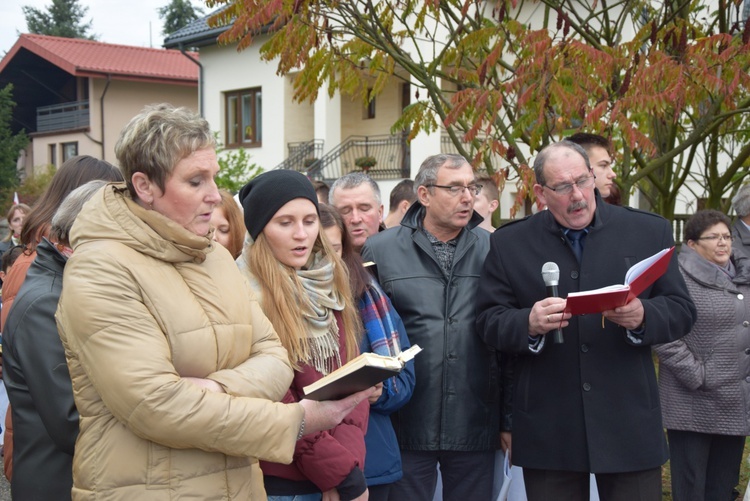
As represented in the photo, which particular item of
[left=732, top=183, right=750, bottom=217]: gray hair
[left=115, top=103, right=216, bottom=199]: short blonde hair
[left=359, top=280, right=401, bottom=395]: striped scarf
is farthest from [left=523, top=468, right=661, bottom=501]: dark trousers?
[left=732, top=183, right=750, bottom=217]: gray hair

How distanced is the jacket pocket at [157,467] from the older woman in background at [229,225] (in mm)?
2402

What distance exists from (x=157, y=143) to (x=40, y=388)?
97 centimetres

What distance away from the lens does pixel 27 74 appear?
1426 inches

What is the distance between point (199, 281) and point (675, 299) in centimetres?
235

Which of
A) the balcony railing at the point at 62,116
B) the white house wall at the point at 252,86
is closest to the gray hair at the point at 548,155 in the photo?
the white house wall at the point at 252,86

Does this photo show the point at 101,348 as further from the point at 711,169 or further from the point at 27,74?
the point at 27,74

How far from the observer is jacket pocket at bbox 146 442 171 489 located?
241 cm

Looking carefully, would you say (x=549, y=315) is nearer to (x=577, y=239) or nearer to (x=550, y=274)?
(x=550, y=274)

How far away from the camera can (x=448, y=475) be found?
172 inches

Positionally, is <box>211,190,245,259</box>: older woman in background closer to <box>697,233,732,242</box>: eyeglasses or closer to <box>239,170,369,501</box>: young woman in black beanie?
<box>239,170,369,501</box>: young woman in black beanie

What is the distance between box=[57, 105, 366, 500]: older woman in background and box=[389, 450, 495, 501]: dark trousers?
1669 millimetres

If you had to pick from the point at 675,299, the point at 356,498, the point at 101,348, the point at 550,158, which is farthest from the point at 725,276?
the point at 101,348

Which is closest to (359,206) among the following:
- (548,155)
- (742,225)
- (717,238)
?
(548,155)

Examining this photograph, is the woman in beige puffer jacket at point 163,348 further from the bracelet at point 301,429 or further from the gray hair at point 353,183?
the gray hair at point 353,183
